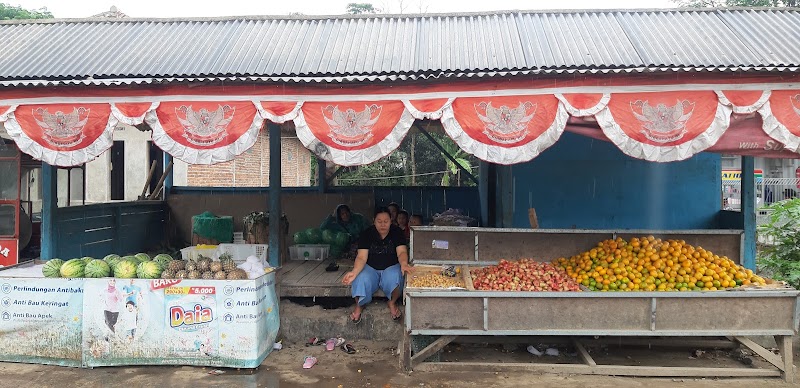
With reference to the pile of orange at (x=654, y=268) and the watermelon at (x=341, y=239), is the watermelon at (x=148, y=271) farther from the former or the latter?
the pile of orange at (x=654, y=268)

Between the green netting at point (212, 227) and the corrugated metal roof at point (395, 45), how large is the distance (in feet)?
12.3

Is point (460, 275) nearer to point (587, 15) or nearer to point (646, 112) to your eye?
point (646, 112)

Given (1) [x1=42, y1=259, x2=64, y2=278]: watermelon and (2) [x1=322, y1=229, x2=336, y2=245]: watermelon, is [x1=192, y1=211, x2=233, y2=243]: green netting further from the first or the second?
(1) [x1=42, y1=259, x2=64, y2=278]: watermelon

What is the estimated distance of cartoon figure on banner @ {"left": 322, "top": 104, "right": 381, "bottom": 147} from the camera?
16.9 feet

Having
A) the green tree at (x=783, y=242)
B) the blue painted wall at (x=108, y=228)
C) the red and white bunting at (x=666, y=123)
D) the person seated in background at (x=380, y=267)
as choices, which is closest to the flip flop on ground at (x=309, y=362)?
the person seated in background at (x=380, y=267)

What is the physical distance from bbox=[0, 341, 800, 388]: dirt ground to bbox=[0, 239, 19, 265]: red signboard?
258cm

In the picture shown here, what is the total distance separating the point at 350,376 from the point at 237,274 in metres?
1.57

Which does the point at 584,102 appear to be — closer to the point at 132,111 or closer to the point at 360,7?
the point at 132,111

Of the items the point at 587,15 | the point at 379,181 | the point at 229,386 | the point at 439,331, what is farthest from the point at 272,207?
the point at 379,181

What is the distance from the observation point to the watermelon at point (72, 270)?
552cm

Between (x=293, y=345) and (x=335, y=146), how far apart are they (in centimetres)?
250

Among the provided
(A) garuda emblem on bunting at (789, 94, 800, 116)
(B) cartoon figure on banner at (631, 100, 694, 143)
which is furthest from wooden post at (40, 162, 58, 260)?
(A) garuda emblem on bunting at (789, 94, 800, 116)

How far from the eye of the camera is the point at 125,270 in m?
5.51

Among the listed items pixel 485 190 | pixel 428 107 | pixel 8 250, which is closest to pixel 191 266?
pixel 428 107
